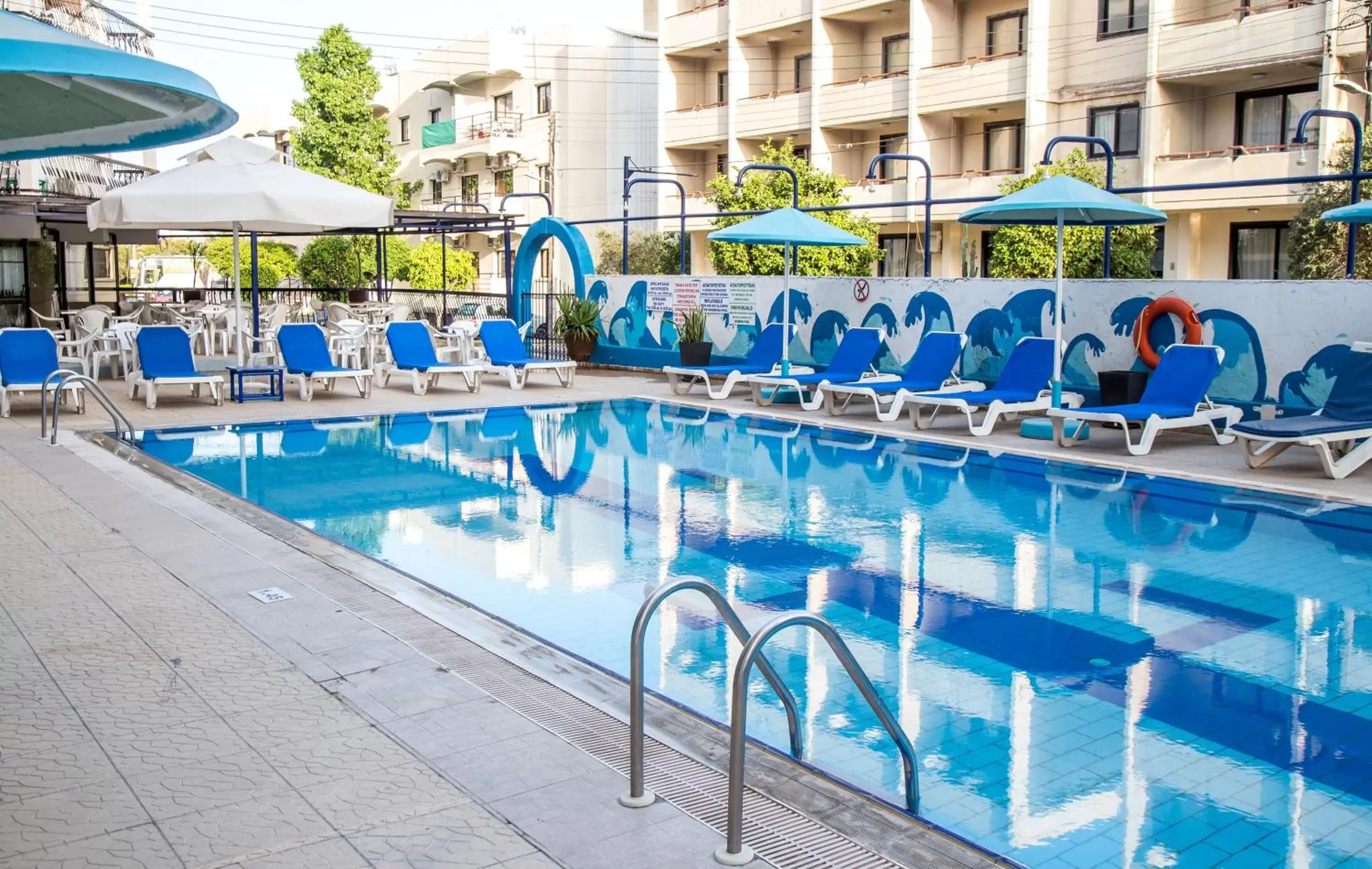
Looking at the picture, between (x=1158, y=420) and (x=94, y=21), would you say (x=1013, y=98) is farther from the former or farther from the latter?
(x=94, y=21)

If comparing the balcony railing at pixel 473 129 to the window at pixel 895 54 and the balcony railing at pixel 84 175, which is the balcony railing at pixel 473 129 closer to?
the balcony railing at pixel 84 175

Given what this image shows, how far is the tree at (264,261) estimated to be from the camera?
133ft

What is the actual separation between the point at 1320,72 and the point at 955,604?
73.5ft

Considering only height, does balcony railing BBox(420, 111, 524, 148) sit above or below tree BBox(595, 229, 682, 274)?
above

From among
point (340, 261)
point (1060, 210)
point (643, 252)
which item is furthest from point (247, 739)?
point (643, 252)

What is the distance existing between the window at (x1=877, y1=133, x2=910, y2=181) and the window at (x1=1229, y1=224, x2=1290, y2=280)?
364 inches

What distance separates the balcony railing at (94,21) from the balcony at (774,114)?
17.1 meters

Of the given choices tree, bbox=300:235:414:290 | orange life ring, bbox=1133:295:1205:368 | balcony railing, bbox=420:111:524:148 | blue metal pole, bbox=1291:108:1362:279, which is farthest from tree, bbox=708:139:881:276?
balcony railing, bbox=420:111:524:148

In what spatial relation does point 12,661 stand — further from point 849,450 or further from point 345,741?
point 849,450

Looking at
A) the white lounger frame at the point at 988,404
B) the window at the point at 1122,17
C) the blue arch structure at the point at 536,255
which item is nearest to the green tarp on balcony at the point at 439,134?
the window at the point at 1122,17

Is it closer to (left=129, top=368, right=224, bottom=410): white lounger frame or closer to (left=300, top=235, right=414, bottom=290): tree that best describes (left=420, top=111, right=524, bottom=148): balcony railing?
(left=300, top=235, right=414, bottom=290): tree

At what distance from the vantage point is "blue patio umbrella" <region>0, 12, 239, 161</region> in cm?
264

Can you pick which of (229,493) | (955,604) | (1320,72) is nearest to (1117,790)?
(955,604)

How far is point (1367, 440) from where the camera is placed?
1053cm
